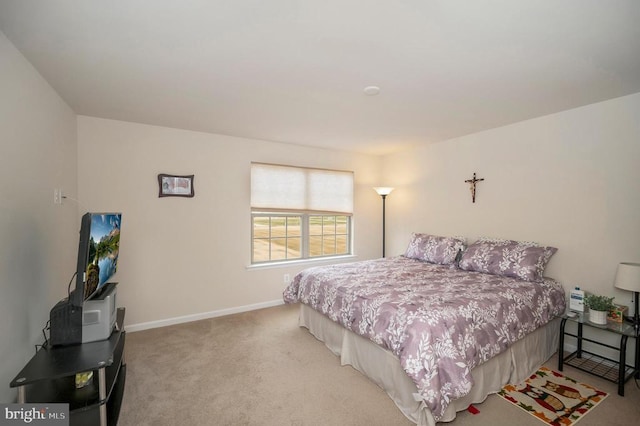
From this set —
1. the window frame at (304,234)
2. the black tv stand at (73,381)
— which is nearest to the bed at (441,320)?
the window frame at (304,234)

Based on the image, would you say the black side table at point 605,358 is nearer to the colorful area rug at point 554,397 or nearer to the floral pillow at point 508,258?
the colorful area rug at point 554,397

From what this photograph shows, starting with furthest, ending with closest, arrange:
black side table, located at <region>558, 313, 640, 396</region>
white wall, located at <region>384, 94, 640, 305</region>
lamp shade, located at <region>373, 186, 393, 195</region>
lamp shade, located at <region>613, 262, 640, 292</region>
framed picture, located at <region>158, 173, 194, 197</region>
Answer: lamp shade, located at <region>373, 186, 393, 195</region> < framed picture, located at <region>158, 173, 194, 197</region> < white wall, located at <region>384, 94, 640, 305</region> < lamp shade, located at <region>613, 262, 640, 292</region> < black side table, located at <region>558, 313, 640, 396</region>

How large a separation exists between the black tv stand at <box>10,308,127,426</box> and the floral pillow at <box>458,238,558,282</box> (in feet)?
11.0

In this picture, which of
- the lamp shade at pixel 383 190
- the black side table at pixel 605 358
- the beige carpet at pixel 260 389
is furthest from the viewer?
the lamp shade at pixel 383 190

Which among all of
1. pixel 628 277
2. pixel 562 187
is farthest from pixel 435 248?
pixel 628 277

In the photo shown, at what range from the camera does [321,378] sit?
2389mm

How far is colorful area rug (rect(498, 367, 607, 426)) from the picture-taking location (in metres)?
1.95

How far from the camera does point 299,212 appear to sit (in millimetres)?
4387

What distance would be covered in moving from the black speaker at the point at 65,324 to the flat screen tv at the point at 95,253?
123mm

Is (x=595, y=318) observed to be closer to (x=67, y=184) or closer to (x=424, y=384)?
(x=424, y=384)

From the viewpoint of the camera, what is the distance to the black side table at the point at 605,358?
218cm

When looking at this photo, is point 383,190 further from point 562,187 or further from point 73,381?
point 73,381

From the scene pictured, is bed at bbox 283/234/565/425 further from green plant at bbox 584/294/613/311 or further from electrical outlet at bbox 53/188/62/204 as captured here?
electrical outlet at bbox 53/188/62/204

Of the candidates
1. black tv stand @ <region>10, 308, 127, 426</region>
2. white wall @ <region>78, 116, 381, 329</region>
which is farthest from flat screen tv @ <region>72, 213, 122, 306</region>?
white wall @ <region>78, 116, 381, 329</region>
